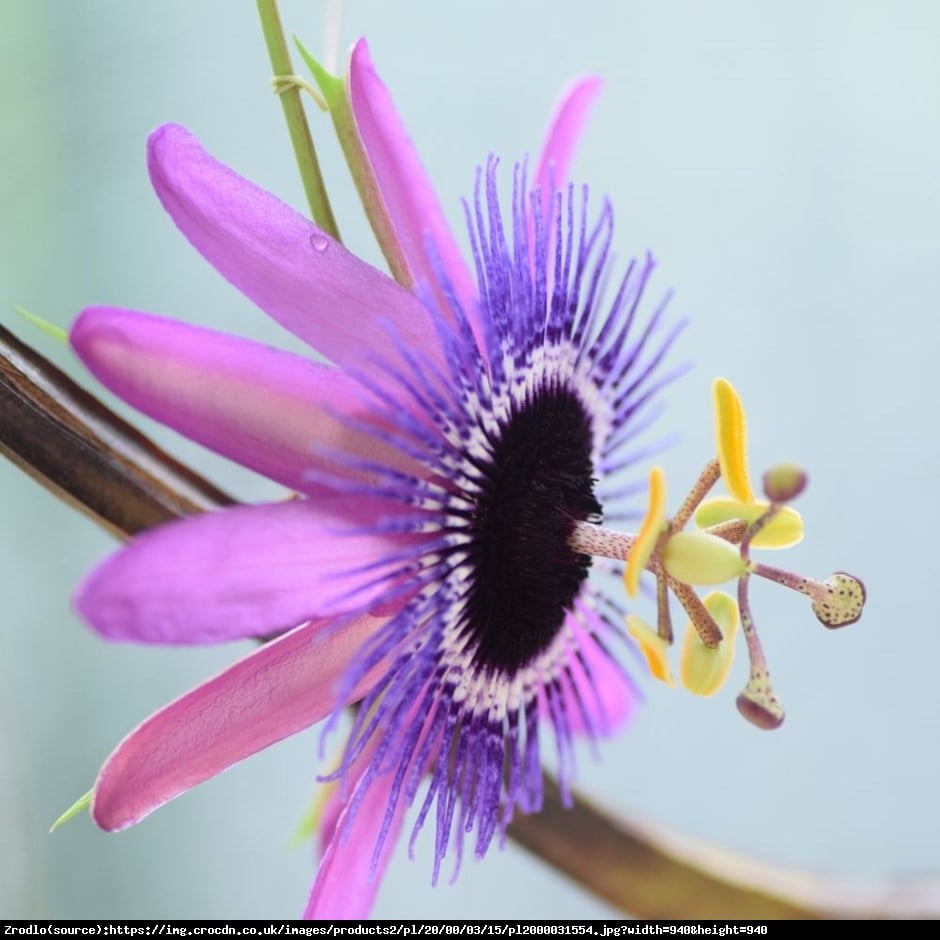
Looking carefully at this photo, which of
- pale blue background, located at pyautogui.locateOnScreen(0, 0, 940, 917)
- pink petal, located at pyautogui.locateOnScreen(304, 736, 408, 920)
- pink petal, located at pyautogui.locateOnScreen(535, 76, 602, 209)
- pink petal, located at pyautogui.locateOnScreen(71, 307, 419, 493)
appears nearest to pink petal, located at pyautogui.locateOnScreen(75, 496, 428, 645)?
pink petal, located at pyautogui.locateOnScreen(71, 307, 419, 493)

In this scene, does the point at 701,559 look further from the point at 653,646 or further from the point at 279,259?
the point at 279,259

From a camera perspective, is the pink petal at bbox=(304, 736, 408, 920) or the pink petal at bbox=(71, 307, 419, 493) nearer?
the pink petal at bbox=(71, 307, 419, 493)

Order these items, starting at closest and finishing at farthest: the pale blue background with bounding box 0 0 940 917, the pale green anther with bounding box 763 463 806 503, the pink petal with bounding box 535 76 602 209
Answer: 1. the pale green anther with bounding box 763 463 806 503
2. the pink petal with bounding box 535 76 602 209
3. the pale blue background with bounding box 0 0 940 917

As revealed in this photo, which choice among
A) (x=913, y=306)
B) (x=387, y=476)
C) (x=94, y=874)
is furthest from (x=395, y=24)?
(x=94, y=874)

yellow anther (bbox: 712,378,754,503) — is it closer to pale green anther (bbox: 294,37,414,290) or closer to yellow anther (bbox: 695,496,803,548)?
yellow anther (bbox: 695,496,803,548)

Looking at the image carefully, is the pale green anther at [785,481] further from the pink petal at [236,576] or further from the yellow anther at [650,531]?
the pink petal at [236,576]

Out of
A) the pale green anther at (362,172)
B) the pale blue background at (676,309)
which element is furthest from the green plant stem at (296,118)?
the pale blue background at (676,309)

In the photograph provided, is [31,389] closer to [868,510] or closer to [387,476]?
[387,476]
